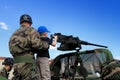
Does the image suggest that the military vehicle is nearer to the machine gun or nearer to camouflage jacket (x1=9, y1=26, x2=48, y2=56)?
the machine gun

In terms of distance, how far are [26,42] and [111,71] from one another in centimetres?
231

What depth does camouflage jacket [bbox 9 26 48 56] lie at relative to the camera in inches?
212

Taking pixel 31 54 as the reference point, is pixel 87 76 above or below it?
below

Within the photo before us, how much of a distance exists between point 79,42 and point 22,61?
232 cm

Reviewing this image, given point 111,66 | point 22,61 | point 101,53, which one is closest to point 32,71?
point 22,61

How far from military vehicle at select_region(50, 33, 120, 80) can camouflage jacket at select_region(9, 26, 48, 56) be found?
1.63 m

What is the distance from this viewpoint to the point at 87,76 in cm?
749

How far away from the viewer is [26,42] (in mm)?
5414

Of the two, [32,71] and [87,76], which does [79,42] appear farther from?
[32,71]

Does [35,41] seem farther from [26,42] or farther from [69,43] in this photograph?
[69,43]

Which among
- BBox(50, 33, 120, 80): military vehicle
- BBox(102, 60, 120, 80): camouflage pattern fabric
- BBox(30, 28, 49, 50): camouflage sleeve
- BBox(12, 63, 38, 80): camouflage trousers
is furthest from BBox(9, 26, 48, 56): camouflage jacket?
BBox(102, 60, 120, 80): camouflage pattern fabric

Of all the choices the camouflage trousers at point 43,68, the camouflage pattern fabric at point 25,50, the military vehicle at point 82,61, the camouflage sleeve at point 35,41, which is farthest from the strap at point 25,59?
the military vehicle at point 82,61

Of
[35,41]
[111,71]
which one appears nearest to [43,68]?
[35,41]

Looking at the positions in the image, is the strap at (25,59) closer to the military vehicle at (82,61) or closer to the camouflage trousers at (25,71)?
the camouflage trousers at (25,71)
